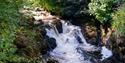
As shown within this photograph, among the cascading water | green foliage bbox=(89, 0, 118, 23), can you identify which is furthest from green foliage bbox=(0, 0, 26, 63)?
green foliage bbox=(89, 0, 118, 23)

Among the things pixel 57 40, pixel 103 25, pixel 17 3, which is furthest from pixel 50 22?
pixel 17 3

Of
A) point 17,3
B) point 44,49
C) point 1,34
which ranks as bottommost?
point 1,34

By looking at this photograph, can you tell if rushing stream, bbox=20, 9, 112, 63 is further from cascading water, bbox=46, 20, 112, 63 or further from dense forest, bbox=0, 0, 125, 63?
dense forest, bbox=0, 0, 125, 63

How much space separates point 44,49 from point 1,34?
7.39 m

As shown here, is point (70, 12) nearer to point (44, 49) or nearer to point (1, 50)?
point (44, 49)

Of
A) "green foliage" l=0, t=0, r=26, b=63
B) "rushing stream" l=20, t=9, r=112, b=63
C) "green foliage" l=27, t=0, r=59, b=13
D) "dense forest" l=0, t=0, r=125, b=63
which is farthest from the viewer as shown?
"green foliage" l=27, t=0, r=59, b=13

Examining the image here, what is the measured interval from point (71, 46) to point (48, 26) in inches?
71.1

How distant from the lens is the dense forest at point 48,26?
24.2 feet

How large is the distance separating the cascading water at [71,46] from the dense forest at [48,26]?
0.28 metres

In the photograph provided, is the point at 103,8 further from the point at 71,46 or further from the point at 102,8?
the point at 71,46

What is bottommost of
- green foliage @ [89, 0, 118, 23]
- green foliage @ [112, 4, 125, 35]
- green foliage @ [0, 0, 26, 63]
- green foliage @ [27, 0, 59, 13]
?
green foliage @ [0, 0, 26, 63]

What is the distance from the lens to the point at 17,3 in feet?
25.0

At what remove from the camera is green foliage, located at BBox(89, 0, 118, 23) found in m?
15.7

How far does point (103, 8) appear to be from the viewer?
52.0ft
